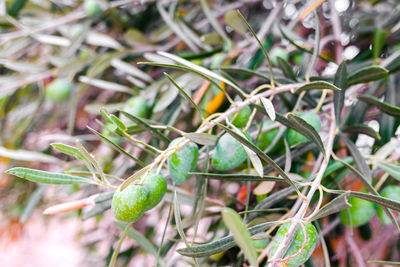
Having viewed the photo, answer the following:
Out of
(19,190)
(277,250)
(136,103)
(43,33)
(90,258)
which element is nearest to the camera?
(277,250)

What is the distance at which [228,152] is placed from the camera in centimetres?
45

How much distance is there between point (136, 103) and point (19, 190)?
2.62 ft

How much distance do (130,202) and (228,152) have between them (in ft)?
0.49

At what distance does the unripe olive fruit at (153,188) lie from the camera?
41cm

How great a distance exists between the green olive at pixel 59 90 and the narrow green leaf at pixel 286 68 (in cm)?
65

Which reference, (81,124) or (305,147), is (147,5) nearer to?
(81,124)

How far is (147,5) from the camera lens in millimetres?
1106

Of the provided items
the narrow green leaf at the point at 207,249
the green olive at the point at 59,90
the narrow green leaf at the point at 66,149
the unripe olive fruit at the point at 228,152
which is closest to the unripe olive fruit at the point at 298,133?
the unripe olive fruit at the point at 228,152

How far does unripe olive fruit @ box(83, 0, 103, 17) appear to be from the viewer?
990 millimetres

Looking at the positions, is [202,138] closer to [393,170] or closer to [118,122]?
[118,122]

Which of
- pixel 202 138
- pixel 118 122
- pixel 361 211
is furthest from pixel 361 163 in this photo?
pixel 118 122

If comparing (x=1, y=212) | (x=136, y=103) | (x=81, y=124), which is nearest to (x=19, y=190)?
(x=1, y=212)

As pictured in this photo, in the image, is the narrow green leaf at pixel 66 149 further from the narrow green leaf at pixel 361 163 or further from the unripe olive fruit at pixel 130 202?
the narrow green leaf at pixel 361 163

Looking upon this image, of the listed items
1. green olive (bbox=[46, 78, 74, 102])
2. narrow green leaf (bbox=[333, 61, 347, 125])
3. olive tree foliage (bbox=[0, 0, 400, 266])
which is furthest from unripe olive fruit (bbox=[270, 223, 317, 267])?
green olive (bbox=[46, 78, 74, 102])
